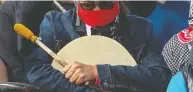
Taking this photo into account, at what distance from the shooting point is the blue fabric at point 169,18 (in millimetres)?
2957

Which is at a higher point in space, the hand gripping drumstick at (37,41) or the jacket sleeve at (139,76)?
the hand gripping drumstick at (37,41)

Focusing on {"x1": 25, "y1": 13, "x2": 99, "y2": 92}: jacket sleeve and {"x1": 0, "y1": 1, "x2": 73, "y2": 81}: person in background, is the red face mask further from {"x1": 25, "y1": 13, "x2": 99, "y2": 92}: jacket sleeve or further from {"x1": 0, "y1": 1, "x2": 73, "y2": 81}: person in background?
{"x1": 0, "y1": 1, "x2": 73, "y2": 81}: person in background

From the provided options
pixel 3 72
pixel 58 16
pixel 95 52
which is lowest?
pixel 3 72

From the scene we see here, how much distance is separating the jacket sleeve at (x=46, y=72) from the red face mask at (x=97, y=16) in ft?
0.51

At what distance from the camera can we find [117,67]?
236 cm

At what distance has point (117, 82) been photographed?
A: 2332 millimetres

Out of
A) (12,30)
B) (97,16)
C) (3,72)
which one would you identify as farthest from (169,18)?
(3,72)

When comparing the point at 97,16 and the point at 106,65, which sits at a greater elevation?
the point at 97,16

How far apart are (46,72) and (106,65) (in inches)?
10.2

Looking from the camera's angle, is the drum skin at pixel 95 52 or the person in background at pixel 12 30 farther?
the person in background at pixel 12 30

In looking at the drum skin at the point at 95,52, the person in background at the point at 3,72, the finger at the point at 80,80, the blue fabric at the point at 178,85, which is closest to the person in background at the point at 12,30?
the person in background at the point at 3,72

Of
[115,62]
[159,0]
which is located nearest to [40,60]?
[115,62]

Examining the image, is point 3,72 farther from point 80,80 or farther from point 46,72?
point 80,80

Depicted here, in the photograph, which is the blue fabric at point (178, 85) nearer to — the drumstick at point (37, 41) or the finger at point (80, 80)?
the finger at point (80, 80)
